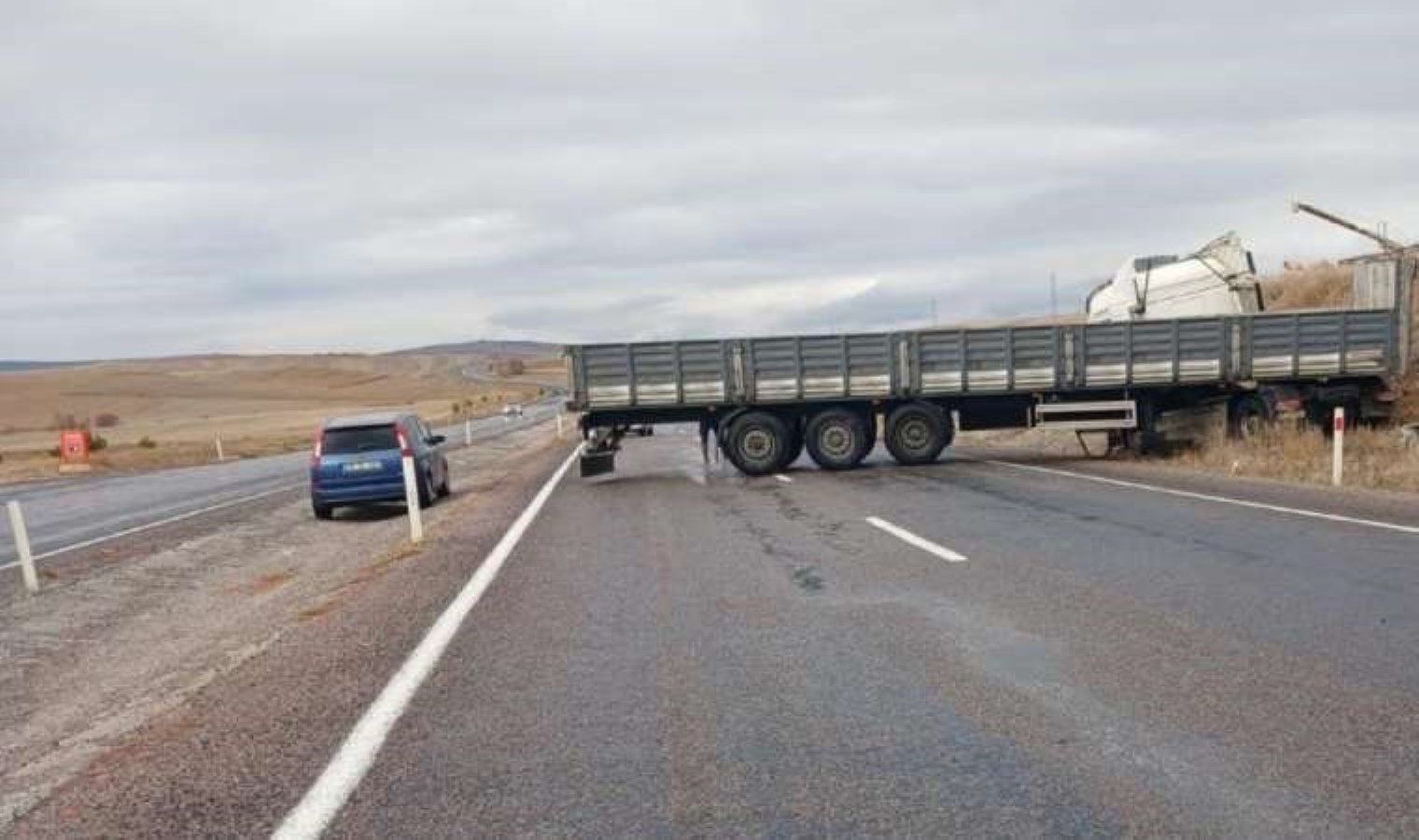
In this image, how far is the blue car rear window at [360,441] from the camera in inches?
658

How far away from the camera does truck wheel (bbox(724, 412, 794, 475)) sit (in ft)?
61.6

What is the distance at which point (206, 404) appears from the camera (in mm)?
112375

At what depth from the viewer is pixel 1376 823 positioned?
366cm

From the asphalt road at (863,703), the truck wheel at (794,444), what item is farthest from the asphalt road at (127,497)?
the asphalt road at (863,703)

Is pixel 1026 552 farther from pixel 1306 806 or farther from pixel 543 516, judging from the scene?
pixel 543 516

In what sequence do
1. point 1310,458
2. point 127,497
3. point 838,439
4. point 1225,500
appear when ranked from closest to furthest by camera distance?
point 1225,500, point 1310,458, point 838,439, point 127,497

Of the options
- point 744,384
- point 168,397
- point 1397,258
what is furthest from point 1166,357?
point 168,397

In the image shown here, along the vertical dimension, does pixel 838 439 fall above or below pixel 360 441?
Result: below

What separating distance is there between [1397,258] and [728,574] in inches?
624

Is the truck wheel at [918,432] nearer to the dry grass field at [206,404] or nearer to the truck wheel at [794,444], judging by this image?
the truck wheel at [794,444]

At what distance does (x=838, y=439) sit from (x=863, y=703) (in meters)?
13.8

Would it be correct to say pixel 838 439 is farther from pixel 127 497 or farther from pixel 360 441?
pixel 127 497

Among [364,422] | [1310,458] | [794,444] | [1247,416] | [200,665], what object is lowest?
[200,665]

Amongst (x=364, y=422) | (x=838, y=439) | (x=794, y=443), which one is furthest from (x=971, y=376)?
(x=364, y=422)
